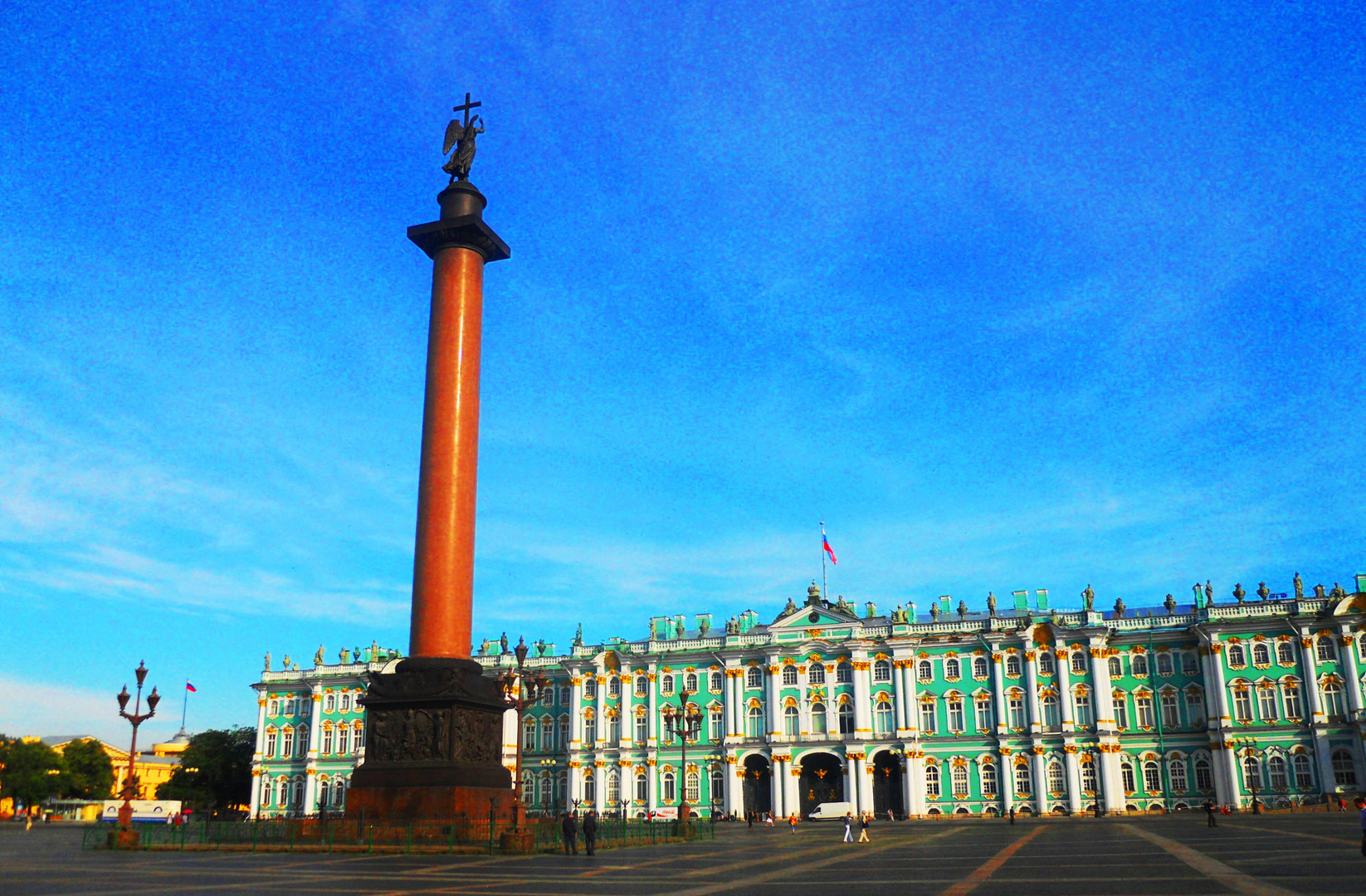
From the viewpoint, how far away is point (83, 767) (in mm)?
118812

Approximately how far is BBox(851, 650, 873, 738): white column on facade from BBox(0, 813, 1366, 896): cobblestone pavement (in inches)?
1490

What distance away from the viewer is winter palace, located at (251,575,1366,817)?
236 feet

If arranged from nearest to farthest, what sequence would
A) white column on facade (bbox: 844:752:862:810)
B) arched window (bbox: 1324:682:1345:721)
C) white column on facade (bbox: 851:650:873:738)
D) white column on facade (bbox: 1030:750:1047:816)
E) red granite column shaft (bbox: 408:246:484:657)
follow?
red granite column shaft (bbox: 408:246:484:657) → arched window (bbox: 1324:682:1345:721) → white column on facade (bbox: 1030:750:1047:816) → white column on facade (bbox: 844:752:862:810) → white column on facade (bbox: 851:650:873:738)

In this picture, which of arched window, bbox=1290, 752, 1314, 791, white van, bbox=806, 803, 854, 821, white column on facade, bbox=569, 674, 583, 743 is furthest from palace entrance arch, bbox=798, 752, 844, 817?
arched window, bbox=1290, 752, 1314, 791

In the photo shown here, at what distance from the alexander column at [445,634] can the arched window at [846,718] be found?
46.9 meters

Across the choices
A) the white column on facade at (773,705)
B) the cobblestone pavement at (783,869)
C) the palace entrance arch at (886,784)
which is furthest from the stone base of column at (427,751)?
the palace entrance arch at (886,784)

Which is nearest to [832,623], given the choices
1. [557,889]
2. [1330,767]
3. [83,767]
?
[1330,767]

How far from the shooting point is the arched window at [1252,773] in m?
70.9

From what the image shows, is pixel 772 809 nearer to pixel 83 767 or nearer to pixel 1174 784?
pixel 1174 784

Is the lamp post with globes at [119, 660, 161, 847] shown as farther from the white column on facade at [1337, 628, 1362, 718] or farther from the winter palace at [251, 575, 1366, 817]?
the white column on facade at [1337, 628, 1362, 718]

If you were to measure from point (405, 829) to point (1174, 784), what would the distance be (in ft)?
192

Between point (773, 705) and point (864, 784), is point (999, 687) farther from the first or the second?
point (773, 705)

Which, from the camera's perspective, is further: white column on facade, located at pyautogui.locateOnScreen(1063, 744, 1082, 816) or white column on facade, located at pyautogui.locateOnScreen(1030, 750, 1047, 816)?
white column on facade, located at pyautogui.locateOnScreen(1030, 750, 1047, 816)

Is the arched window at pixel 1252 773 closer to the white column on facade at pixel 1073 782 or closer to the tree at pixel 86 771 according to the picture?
the white column on facade at pixel 1073 782
